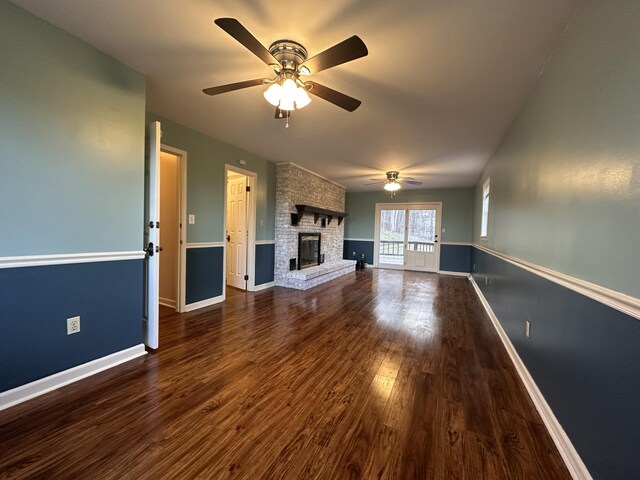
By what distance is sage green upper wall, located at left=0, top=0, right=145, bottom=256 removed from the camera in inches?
65.2

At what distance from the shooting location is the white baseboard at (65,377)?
66.6 inches

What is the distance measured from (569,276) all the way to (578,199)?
422mm

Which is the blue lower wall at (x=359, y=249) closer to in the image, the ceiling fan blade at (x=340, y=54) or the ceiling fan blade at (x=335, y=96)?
the ceiling fan blade at (x=335, y=96)

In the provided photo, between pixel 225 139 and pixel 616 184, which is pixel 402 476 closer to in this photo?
pixel 616 184

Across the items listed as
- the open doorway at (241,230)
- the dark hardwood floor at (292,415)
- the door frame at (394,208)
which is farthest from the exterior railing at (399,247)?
the dark hardwood floor at (292,415)

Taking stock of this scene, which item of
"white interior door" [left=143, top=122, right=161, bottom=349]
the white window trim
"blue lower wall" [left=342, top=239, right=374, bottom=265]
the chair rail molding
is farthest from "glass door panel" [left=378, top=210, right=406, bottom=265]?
"white interior door" [left=143, top=122, right=161, bottom=349]

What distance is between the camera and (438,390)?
6.41ft

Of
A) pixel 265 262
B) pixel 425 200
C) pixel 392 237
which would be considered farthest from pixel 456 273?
pixel 265 262

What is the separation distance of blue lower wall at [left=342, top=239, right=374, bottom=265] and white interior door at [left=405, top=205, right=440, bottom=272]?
1.12m

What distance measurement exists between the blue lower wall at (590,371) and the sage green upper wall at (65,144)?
3.08 meters

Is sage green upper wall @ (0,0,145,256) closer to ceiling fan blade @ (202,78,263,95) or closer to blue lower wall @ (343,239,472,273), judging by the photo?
ceiling fan blade @ (202,78,263,95)

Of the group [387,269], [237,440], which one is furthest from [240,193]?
[387,269]

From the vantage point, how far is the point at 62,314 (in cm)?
192

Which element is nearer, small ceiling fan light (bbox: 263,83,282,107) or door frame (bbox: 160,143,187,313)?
small ceiling fan light (bbox: 263,83,282,107)
